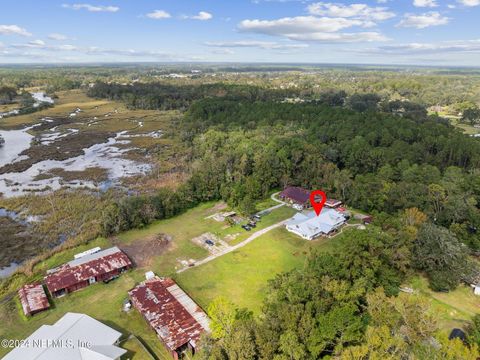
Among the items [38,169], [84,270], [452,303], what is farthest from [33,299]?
[38,169]

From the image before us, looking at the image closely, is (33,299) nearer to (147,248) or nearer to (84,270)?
(84,270)

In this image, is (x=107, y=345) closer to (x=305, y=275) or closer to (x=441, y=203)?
(x=305, y=275)

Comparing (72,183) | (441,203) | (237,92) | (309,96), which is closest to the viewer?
(441,203)

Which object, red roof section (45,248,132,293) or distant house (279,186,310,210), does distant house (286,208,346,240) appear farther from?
red roof section (45,248,132,293)

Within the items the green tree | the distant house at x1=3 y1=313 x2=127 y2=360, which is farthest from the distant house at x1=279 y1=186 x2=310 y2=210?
the distant house at x1=3 y1=313 x2=127 y2=360

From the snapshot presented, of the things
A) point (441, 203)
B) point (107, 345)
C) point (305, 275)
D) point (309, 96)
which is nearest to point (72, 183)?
point (107, 345)
